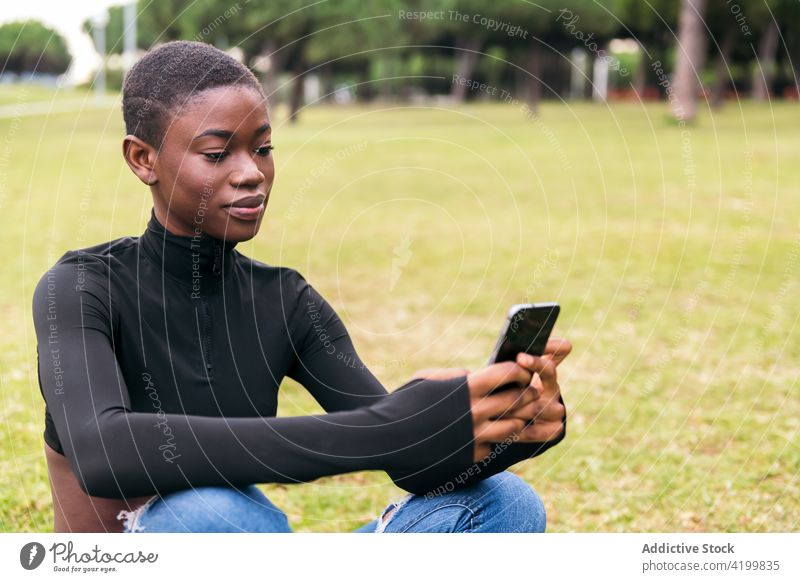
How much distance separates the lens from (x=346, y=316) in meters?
9.47

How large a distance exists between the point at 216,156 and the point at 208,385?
0.64m

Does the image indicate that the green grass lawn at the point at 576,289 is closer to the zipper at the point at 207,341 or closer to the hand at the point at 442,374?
the zipper at the point at 207,341

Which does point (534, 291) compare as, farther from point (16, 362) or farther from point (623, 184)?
point (623, 184)

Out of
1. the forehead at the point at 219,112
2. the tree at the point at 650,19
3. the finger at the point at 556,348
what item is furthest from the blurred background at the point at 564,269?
the tree at the point at 650,19

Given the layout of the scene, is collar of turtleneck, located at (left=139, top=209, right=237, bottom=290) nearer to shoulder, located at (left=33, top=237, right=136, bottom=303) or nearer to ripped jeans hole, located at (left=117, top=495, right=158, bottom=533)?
shoulder, located at (left=33, top=237, right=136, bottom=303)

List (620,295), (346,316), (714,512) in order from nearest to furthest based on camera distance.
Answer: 1. (714,512)
2. (346,316)
3. (620,295)

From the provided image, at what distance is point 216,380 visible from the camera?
2.84 m

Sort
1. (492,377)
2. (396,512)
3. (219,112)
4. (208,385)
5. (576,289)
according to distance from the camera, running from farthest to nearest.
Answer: (576,289) → (396,512) → (208,385) → (219,112) → (492,377)

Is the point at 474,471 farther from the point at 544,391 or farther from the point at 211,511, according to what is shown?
the point at 211,511

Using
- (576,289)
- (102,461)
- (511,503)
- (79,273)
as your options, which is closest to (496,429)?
(511,503)
